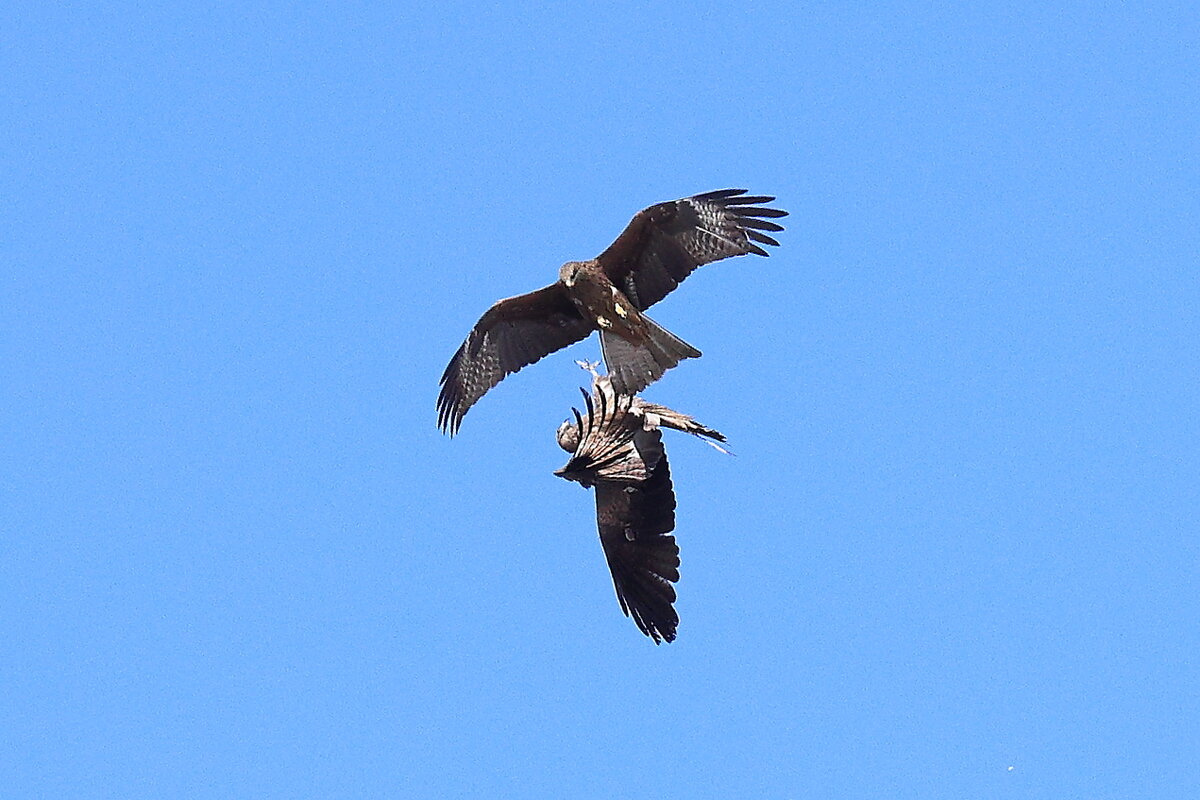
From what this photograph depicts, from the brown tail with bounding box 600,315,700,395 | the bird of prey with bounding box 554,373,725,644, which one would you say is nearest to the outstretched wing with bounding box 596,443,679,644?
the bird of prey with bounding box 554,373,725,644

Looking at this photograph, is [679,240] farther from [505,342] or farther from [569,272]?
[505,342]

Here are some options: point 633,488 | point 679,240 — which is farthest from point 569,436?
point 679,240

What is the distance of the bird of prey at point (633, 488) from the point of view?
57.7 ft

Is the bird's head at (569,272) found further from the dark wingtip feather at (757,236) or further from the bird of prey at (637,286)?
the dark wingtip feather at (757,236)

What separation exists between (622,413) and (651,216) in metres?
1.62

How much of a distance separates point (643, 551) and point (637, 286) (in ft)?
7.32

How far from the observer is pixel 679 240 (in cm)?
1783

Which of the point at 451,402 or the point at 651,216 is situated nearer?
the point at 651,216

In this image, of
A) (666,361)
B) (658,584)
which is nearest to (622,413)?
(666,361)

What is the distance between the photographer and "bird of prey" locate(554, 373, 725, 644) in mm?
17578

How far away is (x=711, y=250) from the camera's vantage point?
1769 centimetres

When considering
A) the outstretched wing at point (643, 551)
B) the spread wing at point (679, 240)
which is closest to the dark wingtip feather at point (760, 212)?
the spread wing at point (679, 240)

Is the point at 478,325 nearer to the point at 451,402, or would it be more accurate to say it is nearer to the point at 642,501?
the point at 451,402

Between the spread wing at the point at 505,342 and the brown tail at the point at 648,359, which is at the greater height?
the spread wing at the point at 505,342
